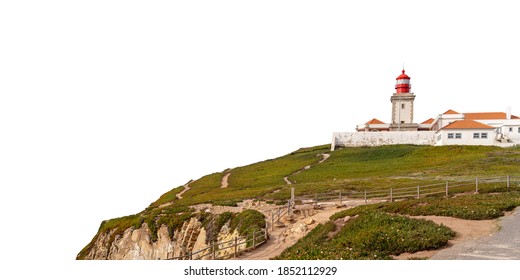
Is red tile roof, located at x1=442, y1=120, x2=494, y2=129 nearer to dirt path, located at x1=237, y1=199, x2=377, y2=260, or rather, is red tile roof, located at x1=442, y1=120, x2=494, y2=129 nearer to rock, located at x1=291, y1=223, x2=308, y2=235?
dirt path, located at x1=237, y1=199, x2=377, y2=260

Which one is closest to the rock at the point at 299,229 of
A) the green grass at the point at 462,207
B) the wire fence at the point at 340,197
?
the wire fence at the point at 340,197

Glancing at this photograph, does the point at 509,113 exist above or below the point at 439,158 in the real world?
above

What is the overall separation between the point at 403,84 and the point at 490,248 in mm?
89660

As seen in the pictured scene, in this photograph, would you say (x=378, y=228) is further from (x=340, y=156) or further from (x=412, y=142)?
(x=412, y=142)

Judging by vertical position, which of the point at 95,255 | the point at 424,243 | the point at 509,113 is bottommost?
the point at 95,255

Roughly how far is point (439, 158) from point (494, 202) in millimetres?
44742

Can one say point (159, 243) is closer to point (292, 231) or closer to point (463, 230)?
point (292, 231)

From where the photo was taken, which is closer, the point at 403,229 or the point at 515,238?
the point at 515,238

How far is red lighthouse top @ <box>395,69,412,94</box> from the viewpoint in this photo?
100 meters

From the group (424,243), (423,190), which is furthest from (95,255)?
(424,243)

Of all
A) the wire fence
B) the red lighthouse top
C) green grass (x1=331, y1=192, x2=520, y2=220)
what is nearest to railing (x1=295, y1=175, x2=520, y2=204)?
the wire fence

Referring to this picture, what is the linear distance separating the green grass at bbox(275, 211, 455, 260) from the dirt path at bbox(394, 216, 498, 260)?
0.36 metres

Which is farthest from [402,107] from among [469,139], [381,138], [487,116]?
[469,139]

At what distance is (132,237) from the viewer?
39344mm
